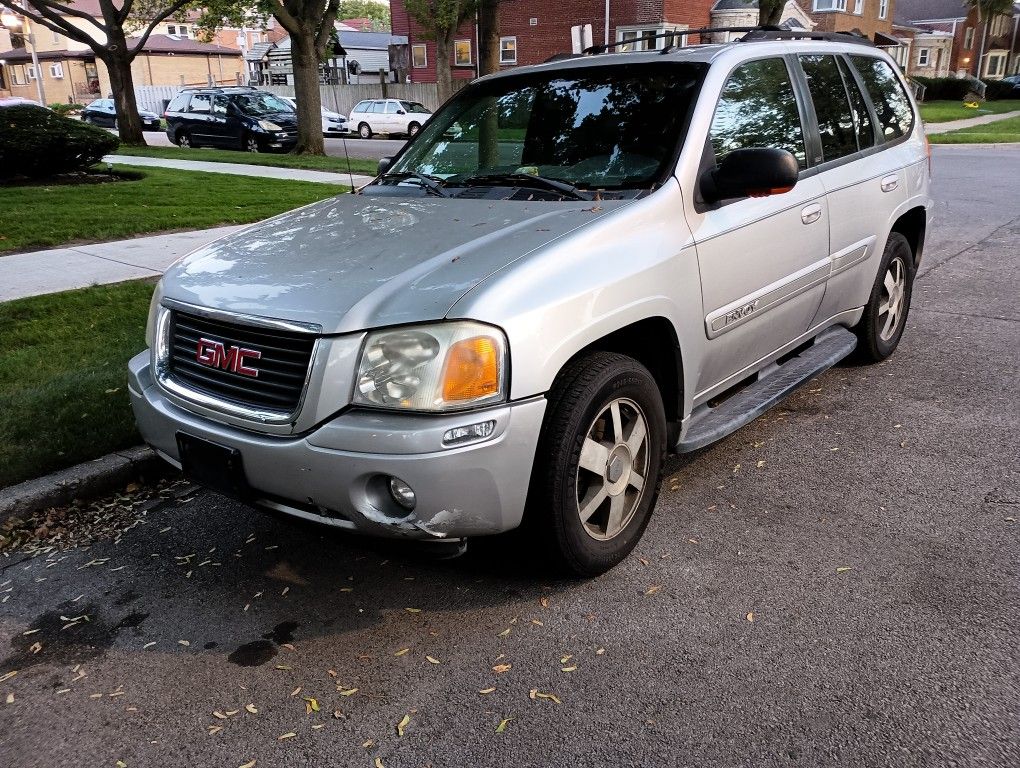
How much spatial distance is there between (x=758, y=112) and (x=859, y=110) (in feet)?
3.92

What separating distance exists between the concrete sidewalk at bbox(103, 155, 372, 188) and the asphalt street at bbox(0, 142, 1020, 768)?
10.4 metres

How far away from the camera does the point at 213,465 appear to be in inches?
123

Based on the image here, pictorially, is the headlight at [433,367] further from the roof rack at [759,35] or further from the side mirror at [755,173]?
the roof rack at [759,35]

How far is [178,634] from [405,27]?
158 ft

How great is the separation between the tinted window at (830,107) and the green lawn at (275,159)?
11402 millimetres

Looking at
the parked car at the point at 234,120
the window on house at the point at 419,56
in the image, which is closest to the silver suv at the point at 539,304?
the parked car at the point at 234,120

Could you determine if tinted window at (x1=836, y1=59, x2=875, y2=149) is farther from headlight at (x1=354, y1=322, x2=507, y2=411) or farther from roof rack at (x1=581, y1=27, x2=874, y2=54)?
headlight at (x1=354, y1=322, x2=507, y2=411)

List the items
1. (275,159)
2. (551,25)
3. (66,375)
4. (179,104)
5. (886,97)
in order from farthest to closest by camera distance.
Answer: (551,25)
(179,104)
(275,159)
(886,97)
(66,375)

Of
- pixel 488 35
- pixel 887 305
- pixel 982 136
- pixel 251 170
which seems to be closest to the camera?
pixel 887 305

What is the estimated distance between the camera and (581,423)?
9.92 feet

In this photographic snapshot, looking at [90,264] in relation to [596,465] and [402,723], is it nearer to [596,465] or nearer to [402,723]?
[596,465]

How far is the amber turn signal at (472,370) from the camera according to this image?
9.07 feet

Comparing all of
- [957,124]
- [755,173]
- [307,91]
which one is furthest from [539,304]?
[957,124]

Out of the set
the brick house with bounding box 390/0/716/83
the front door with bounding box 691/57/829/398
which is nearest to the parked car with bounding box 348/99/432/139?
the brick house with bounding box 390/0/716/83
